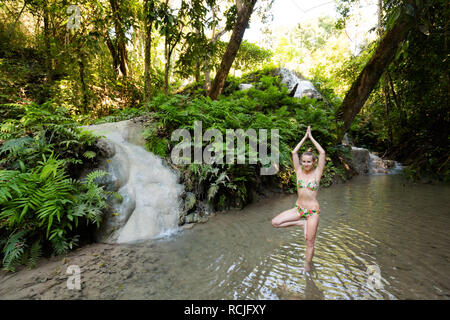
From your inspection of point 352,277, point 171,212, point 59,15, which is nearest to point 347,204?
point 352,277

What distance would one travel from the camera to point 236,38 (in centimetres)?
680

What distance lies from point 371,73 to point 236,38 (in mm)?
4263

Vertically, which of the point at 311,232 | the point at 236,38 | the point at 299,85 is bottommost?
the point at 311,232

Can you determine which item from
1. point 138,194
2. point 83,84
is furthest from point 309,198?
point 83,84

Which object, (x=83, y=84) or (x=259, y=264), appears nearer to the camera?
(x=259, y=264)

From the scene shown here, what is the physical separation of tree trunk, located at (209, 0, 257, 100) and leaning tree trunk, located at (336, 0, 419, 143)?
3.94 meters

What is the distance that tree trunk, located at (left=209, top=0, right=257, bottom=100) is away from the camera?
658 centimetres

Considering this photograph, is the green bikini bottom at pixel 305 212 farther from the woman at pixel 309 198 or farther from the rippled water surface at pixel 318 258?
the rippled water surface at pixel 318 258

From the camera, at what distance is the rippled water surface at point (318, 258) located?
79.0 inches

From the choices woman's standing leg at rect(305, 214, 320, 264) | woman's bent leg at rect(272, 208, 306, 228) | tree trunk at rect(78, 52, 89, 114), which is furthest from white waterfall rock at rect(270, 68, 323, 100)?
woman's standing leg at rect(305, 214, 320, 264)

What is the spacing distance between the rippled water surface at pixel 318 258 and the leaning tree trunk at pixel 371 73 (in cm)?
386

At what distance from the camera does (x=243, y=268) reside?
7.93 ft

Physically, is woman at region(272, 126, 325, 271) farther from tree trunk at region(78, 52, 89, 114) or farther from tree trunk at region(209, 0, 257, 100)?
tree trunk at region(78, 52, 89, 114)

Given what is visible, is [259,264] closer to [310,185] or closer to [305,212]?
[305,212]
